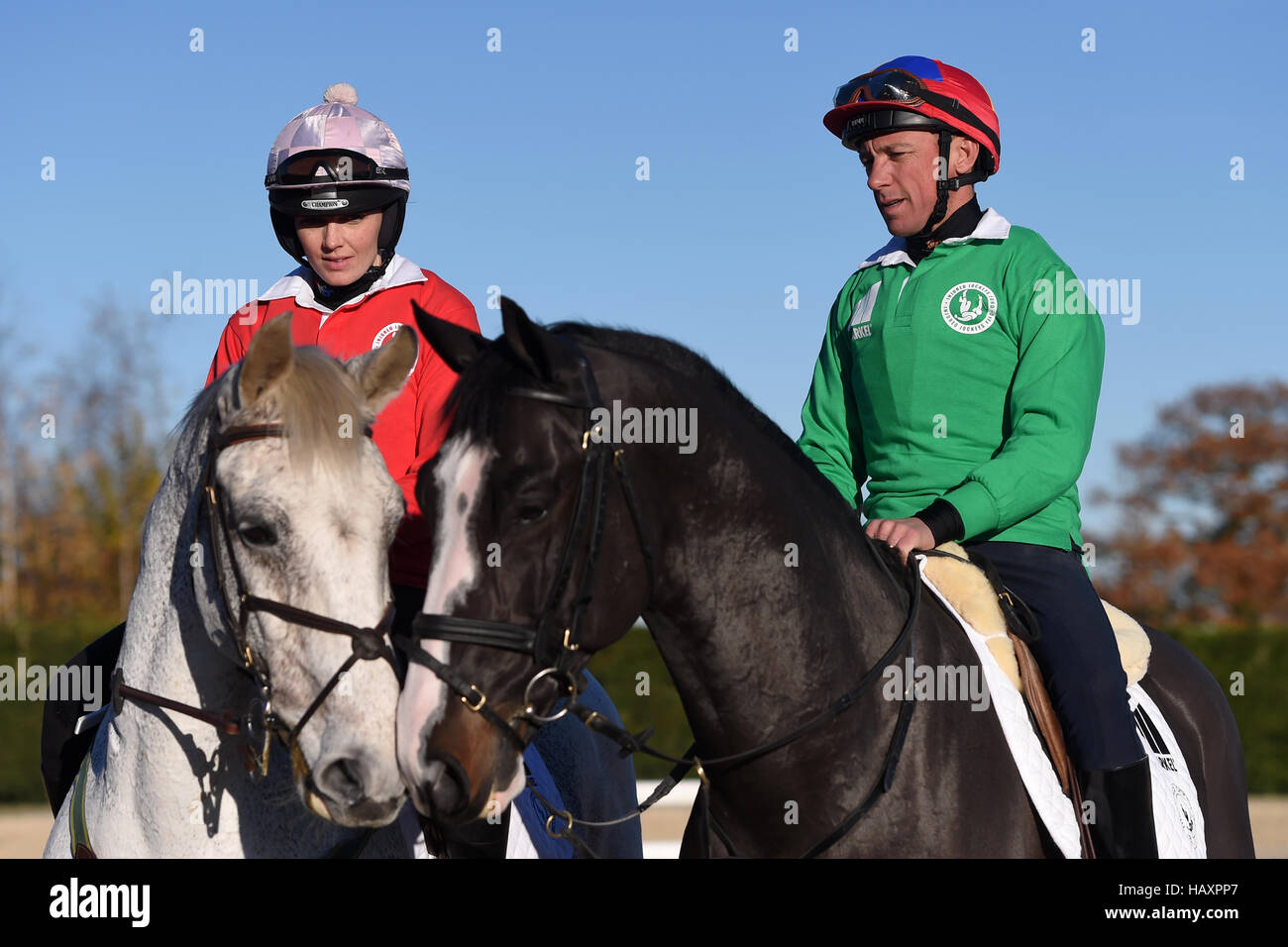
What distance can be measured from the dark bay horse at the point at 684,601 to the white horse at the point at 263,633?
189 millimetres

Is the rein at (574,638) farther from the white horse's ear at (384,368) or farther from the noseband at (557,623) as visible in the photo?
the white horse's ear at (384,368)

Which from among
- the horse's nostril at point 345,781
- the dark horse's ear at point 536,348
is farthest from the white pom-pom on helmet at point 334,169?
the horse's nostril at point 345,781

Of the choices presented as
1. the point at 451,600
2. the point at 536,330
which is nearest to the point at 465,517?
the point at 451,600

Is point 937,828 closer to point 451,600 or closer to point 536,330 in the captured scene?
point 451,600

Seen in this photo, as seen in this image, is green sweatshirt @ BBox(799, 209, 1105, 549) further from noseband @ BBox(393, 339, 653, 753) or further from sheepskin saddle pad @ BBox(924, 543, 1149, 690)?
noseband @ BBox(393, 339, 653, 753)

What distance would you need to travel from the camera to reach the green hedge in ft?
56.5

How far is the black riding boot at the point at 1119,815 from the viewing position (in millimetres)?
3703

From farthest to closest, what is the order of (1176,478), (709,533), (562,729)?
1. (1176,478)
2. (562,729)
3. (709,533)

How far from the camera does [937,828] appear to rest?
345 cm

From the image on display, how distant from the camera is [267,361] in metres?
3.35

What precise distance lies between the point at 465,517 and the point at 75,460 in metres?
31.9

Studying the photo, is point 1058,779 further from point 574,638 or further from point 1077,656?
point 574,638

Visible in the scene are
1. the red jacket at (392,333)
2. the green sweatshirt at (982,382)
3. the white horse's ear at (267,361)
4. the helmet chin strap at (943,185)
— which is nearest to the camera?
the white horse's ear at (267,361)

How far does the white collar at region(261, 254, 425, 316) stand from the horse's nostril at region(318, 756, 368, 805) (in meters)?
1.91
